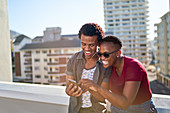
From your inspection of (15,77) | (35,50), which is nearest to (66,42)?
(35,50)

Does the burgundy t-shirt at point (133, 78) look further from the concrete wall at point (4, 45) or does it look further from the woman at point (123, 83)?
the concrete wall at point (4, 45)

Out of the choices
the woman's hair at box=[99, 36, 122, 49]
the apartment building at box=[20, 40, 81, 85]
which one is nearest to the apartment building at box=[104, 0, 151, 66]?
the apartment building at box=[20, 40, 81, 85]

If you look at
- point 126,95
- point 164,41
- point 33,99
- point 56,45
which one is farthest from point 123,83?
point 56,45

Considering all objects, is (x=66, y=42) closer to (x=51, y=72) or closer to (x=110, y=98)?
(x=51, y=72)

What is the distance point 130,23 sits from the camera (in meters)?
30.0

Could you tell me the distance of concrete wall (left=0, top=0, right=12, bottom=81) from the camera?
208cm

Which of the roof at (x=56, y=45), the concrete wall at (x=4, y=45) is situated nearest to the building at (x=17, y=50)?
the roof at (x=56, y=45)

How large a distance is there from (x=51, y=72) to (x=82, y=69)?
1967 cm

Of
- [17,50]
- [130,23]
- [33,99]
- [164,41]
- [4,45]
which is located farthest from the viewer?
[130,23]

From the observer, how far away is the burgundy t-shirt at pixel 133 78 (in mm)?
663

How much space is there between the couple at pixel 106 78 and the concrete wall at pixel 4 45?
1.57 meters

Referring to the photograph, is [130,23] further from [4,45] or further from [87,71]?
[87,71]

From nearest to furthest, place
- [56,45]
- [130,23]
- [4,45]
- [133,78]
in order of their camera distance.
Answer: [133,78] → [4,45] → [56,45] → [130,23]

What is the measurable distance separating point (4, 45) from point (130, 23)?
3027cm
